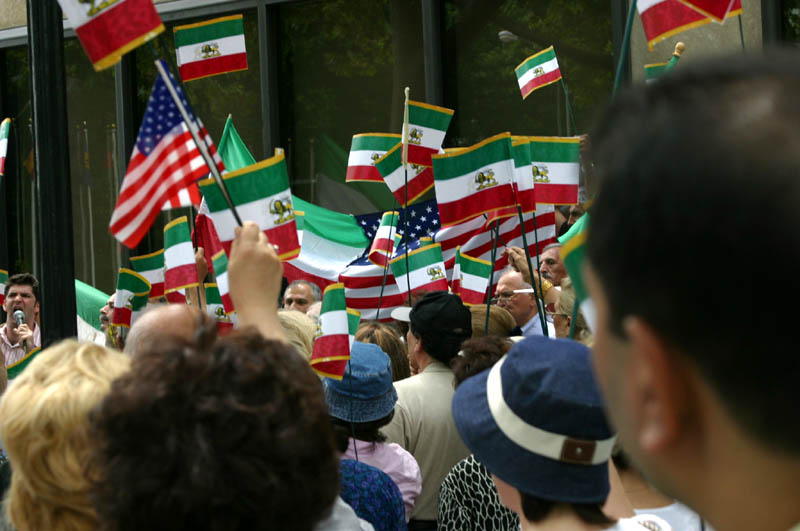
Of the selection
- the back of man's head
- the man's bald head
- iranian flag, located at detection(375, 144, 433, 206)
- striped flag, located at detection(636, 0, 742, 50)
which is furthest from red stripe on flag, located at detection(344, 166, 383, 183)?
the back of man's head

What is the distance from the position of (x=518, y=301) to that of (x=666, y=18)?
3.15 meters

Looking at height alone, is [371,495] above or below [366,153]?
below

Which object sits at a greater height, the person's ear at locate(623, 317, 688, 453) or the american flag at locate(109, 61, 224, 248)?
the american flag at locate(109, 61, 224, 248)

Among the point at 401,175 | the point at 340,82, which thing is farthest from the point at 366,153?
the point at 340,82

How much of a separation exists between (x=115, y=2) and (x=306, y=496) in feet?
6.41

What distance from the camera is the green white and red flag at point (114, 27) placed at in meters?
3.12

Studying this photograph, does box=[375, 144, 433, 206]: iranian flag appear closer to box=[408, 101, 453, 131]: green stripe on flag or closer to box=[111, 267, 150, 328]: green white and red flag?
box=[408, 101, 453, 131]: green stripe on flag

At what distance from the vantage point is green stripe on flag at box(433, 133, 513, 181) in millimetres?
5590

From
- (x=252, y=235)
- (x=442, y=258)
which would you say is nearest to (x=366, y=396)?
(x=252, y=235)

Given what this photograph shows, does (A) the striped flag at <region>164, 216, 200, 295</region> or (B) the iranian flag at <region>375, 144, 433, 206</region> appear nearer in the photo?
(A) the striped flag at <region>164, 216, 200, 295</region>

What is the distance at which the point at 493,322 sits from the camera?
5.66m

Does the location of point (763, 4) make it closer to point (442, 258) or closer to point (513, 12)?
point (513, 12)

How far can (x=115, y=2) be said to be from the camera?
3.12 metres

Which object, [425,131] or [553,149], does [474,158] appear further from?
[425,131]
